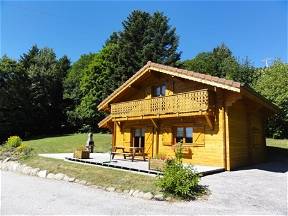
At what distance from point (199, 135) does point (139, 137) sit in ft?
18.8

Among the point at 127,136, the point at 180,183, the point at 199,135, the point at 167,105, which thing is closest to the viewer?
the point at 180,183

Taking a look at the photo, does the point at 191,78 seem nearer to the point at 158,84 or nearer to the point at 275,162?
the point at 158,84

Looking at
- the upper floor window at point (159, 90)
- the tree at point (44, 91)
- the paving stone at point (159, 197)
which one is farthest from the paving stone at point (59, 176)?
the tree at point (44, 91)

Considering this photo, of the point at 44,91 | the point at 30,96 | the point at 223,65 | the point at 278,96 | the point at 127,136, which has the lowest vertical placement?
the point at 127,136

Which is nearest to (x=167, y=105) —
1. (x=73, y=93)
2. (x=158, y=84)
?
(x=158, y=84)

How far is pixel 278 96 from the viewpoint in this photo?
32.4 m

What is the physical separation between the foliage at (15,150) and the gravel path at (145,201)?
6.95 m

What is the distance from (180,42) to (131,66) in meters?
8.88

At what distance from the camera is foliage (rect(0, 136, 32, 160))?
811 inches

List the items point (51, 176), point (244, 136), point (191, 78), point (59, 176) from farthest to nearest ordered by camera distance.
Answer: point (244, 136) < point (191, 78) < point (51, 176) < point (59, 176)

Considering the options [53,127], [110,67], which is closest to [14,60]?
[53,127]

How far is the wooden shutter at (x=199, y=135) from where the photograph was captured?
17125 mm

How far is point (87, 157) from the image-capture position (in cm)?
1923

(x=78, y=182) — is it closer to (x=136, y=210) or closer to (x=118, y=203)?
(x=118, y=203)
